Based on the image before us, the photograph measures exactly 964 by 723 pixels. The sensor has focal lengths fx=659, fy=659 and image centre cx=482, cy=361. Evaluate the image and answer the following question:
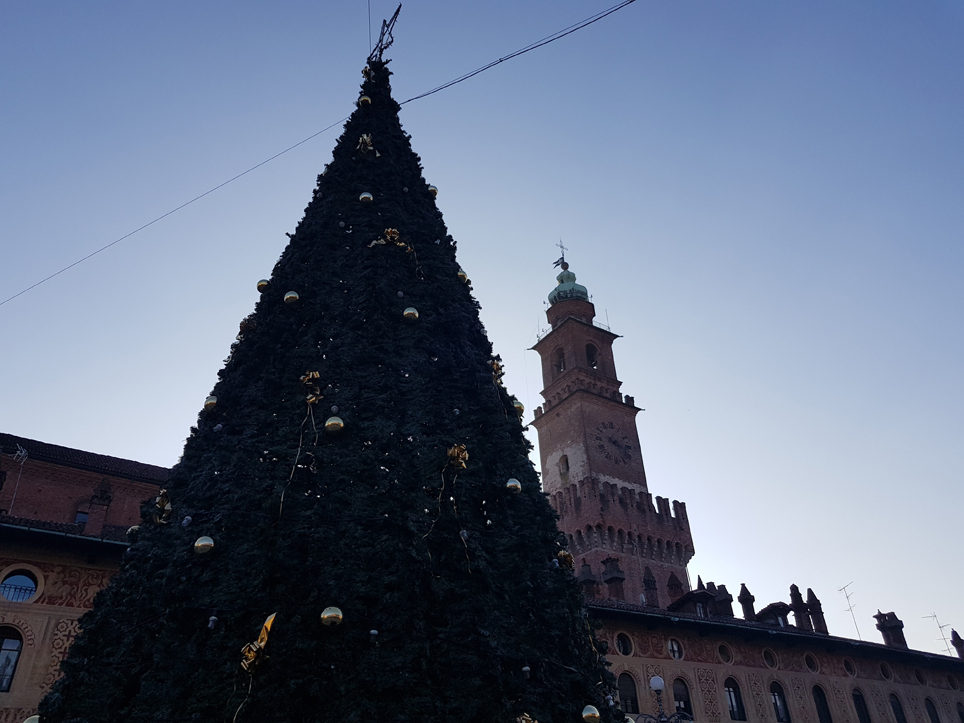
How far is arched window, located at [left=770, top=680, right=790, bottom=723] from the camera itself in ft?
66.2

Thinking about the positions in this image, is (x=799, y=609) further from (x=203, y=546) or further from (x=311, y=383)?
(x=203, y=546)

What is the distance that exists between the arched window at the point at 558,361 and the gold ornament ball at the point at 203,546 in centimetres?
4232

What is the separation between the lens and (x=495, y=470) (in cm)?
650

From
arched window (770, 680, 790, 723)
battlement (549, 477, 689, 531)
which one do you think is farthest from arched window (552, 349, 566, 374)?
arched window (770, 680, 790, 723)

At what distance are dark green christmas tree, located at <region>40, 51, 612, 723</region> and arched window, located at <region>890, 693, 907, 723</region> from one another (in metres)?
23.4

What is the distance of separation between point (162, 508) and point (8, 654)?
886 cm

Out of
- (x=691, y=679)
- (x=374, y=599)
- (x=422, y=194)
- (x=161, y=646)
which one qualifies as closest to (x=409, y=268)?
(x=422, y=194)

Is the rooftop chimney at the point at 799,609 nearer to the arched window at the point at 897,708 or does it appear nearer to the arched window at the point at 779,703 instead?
the arched window at the point at 897,708

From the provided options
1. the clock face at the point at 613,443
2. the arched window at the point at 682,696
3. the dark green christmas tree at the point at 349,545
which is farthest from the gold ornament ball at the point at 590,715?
the clock face at the point at 613,443

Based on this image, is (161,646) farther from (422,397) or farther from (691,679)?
(691,679)

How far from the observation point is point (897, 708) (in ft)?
75.7

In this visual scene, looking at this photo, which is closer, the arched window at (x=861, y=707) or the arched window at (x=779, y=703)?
the arched window at (x=779, y=703)

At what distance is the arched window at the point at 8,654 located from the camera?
37.0ft

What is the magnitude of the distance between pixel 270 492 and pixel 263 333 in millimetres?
2053
